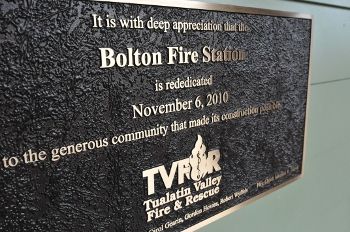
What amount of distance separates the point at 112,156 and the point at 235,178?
42 cm

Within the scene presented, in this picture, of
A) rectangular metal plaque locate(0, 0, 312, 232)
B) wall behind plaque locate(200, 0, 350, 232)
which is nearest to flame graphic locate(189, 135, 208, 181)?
rectangular metal plaque locate(0, 0, 312, 232)

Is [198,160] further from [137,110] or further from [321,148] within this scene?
[321,148]

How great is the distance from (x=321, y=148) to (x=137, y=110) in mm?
941

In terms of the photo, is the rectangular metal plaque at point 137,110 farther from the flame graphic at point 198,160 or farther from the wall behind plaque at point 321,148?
the wall behind plaque at point 321,148

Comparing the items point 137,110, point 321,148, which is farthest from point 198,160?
point 321,148

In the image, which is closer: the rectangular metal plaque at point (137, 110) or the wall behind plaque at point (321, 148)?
the rectangular metal plaque at point (137, 110)

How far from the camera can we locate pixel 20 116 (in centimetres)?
54

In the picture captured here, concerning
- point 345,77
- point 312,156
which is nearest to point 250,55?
point 312,156

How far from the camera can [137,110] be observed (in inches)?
26.9

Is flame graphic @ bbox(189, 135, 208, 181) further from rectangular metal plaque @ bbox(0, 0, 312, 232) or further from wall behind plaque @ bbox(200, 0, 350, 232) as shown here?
wall behind plaque @ bbox(200, 0, 350, 232)

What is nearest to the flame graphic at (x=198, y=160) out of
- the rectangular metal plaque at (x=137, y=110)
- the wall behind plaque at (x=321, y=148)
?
the rectangular metal plaque at (x=137, y=110)

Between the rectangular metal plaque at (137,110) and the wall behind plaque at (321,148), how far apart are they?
0.13 metres

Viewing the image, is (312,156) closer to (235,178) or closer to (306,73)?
(306,73)

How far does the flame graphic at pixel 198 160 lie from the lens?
805mm
